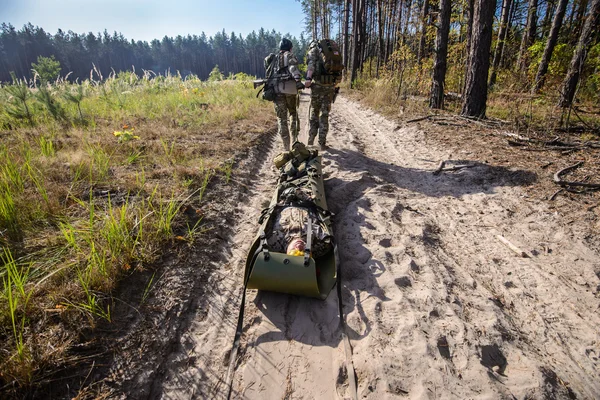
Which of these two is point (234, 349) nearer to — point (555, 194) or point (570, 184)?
point (555, 194)

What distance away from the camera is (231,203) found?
3.96 metres

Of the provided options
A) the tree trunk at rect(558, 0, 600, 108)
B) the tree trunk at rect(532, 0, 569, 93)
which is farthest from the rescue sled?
the tree trunk at rect(532, 0, 569, 93)

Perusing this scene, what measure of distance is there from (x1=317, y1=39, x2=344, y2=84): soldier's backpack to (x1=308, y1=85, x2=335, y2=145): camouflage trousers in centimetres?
18

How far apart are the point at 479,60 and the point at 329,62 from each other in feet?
12.6

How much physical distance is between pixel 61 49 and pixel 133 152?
7787cm

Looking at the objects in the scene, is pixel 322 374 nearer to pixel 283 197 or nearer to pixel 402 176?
pixel 283 197

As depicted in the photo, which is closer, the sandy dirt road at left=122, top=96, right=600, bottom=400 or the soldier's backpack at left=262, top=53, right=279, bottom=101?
the sandy dirt road at left=122, top=96, right=600, bottom=400

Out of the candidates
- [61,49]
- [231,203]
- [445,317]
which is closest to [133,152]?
[231,203]

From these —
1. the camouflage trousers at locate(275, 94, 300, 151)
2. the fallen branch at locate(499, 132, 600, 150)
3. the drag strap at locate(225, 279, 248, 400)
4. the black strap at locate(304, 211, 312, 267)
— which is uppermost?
the camouflage trousers at locate(275, 94, 300, 151)

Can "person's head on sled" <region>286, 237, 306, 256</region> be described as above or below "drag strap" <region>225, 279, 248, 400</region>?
above

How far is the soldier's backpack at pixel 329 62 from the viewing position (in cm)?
545

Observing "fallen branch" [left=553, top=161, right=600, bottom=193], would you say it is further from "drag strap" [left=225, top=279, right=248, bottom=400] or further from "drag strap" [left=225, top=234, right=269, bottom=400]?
"drag strap" [left=225, top=279, right=248, bottom=400]

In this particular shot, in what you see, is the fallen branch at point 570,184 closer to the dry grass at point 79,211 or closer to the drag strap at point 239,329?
the drag strap at point 239,329

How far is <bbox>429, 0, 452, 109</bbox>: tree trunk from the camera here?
25.8 ft
